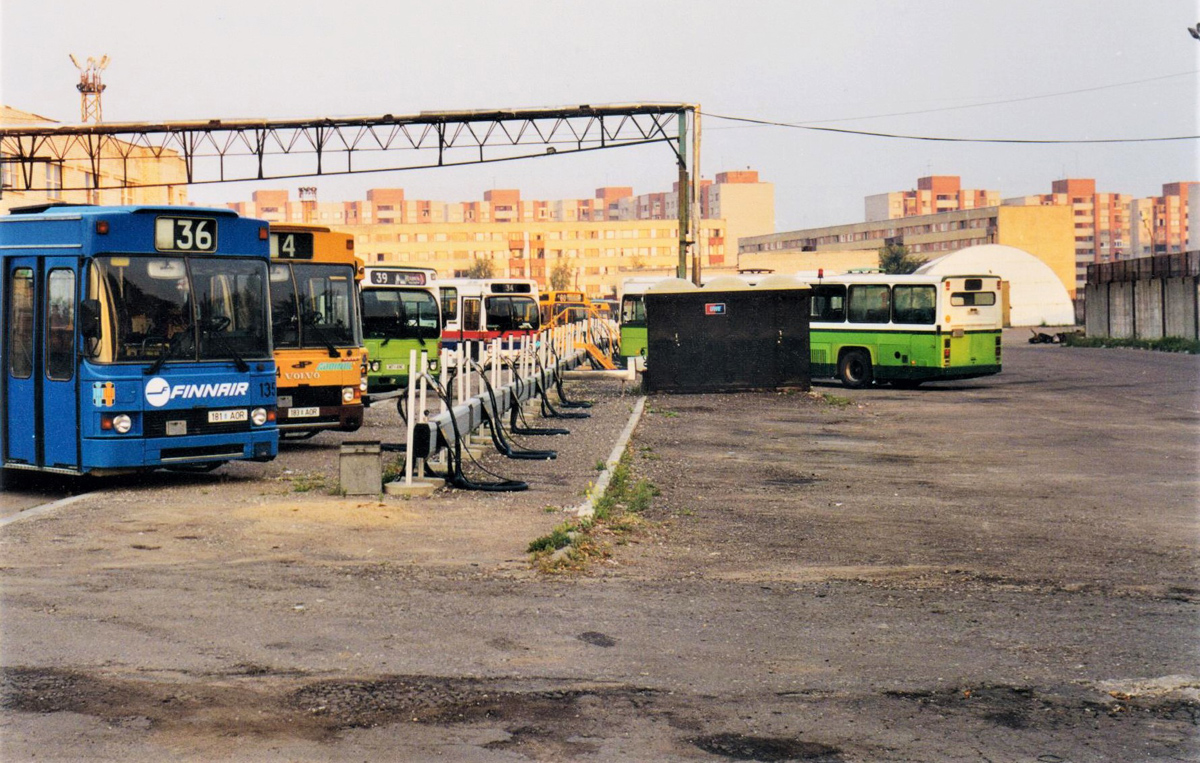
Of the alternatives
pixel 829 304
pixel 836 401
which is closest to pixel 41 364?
pixel 836 401

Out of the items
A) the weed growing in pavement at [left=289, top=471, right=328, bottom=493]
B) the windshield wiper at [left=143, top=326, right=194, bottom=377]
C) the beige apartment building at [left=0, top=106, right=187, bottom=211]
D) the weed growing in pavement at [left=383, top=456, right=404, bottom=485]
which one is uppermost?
the beige apartment building at [left=0, top=106, right=187, bottom=211]

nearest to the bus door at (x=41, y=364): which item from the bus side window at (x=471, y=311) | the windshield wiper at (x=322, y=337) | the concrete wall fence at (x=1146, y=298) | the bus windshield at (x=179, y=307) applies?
the bus windshield at (x=179, y=307)

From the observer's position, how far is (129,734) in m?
5.63

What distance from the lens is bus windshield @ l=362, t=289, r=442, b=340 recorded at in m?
27.8

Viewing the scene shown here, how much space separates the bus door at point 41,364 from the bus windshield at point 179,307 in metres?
0.40

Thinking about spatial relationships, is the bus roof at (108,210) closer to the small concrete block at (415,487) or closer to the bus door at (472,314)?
the small concrete block at (415,487)

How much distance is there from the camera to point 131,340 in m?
13.4

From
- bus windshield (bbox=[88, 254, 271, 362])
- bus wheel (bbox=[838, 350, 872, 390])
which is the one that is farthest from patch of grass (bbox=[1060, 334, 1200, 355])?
bus windshield (bbox=[88, 254, 271, 362])

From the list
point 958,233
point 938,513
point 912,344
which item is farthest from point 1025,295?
point 938,513

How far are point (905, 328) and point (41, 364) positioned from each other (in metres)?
24.1

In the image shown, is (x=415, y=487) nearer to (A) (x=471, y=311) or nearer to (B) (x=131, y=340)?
(B) (x=131, y=340)

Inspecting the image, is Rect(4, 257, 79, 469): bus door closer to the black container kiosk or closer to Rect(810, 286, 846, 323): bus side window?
the black container kiosk

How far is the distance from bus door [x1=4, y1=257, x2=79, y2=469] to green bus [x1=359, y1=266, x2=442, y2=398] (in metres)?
13.3

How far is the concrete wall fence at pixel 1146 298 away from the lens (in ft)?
183
